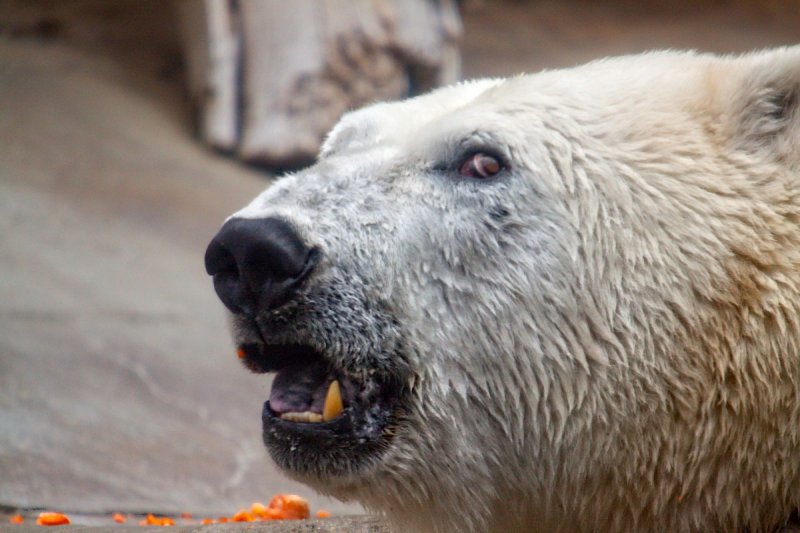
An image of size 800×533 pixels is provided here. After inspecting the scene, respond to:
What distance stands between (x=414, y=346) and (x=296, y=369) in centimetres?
26

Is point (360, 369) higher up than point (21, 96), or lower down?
higher up

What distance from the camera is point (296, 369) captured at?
1.94 m

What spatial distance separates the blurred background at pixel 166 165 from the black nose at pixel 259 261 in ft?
4.89

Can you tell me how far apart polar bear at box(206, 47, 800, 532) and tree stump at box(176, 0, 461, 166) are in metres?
5.10

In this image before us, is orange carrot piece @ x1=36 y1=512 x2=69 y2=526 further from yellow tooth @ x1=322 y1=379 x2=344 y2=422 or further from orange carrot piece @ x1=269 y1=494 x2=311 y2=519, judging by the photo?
yellow tooth @ x1=322 y1=379 x2=344 y2=422

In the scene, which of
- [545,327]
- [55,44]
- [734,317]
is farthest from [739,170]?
[55,44]

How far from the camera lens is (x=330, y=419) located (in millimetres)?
1839

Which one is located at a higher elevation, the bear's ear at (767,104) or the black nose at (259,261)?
the bear's ear at (767,104)

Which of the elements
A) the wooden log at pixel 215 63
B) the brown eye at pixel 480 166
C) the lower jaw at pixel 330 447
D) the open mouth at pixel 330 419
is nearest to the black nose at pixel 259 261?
the open mouth at pixel 330 419

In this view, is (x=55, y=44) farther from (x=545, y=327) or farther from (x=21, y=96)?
(x=545, y=327)

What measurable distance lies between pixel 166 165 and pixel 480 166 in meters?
5.22

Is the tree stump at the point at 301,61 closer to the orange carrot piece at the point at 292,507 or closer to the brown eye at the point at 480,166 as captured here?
the orange carrot piece at the point at 292,507

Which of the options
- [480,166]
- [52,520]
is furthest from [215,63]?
[480,166]

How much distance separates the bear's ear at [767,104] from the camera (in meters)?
1.94
